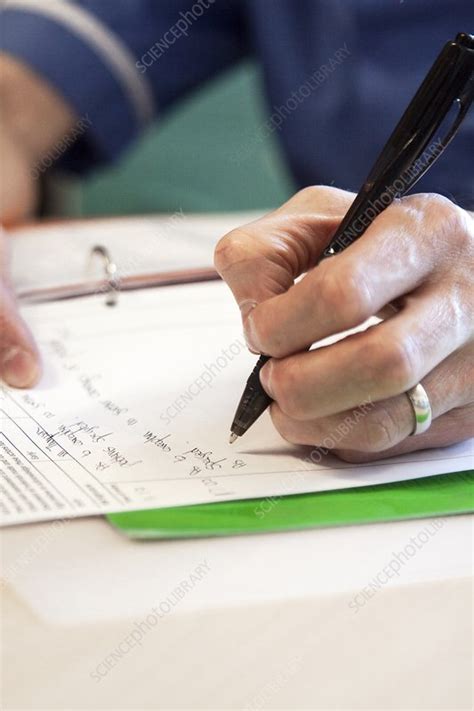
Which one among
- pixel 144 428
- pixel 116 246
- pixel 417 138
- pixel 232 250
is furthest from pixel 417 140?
pixel 116 246

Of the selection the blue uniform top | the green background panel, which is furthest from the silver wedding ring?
the green background panel

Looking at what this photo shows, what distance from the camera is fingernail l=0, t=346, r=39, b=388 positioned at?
53 cm

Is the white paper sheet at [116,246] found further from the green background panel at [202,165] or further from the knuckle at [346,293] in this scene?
the green background panel at [202,165]

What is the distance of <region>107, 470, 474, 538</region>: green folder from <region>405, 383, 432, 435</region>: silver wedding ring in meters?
0.03

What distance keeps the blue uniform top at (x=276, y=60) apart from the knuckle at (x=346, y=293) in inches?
18.5

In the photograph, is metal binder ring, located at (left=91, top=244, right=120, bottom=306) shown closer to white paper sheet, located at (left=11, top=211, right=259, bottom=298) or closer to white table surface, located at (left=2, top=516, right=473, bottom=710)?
white paper sheet, located at (left=11, top=211, right=259, bottom=298)

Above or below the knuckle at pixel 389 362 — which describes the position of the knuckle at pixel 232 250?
above

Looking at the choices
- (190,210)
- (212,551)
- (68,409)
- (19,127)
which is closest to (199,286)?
(68,409)

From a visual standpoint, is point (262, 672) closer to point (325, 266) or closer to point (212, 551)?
point (212, 551)

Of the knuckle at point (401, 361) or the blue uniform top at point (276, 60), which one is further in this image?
the blue uniform top at point (276, 60)

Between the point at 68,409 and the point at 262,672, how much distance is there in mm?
232

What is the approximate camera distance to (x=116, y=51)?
1.00 m

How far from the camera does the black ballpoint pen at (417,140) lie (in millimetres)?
397

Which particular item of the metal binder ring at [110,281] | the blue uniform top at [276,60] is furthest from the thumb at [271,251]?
the blue uniform top at [276,60]
